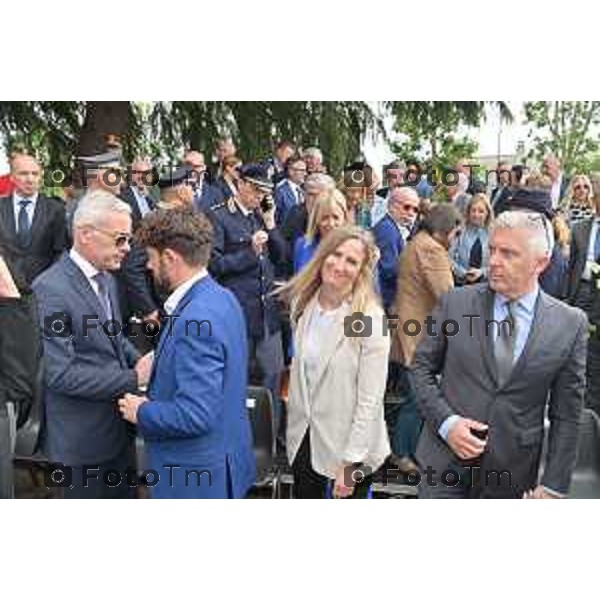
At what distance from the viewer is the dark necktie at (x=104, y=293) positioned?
8.85 ft

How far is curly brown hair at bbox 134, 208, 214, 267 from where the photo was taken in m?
2.47

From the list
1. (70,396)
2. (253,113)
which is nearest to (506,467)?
(70,396)

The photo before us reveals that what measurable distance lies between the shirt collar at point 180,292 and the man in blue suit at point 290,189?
3.41m

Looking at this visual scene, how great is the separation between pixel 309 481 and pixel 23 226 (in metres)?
2.70

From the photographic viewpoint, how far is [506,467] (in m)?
2.53

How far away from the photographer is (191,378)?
7.68 feet

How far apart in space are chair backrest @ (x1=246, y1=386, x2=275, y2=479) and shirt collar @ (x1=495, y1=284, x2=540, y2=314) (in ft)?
3.92

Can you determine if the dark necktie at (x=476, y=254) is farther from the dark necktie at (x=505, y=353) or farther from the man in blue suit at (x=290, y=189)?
the dark necktie at (x=505, y=353)

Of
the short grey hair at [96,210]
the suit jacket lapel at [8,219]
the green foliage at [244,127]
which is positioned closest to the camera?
the short grey hair at [96,210]

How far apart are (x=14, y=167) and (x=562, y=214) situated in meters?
3.41

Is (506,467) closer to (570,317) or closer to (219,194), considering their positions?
(570,317)

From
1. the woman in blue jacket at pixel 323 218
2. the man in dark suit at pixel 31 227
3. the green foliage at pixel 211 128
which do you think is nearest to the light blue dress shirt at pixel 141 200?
the man in dark suit at pixel 31 227
